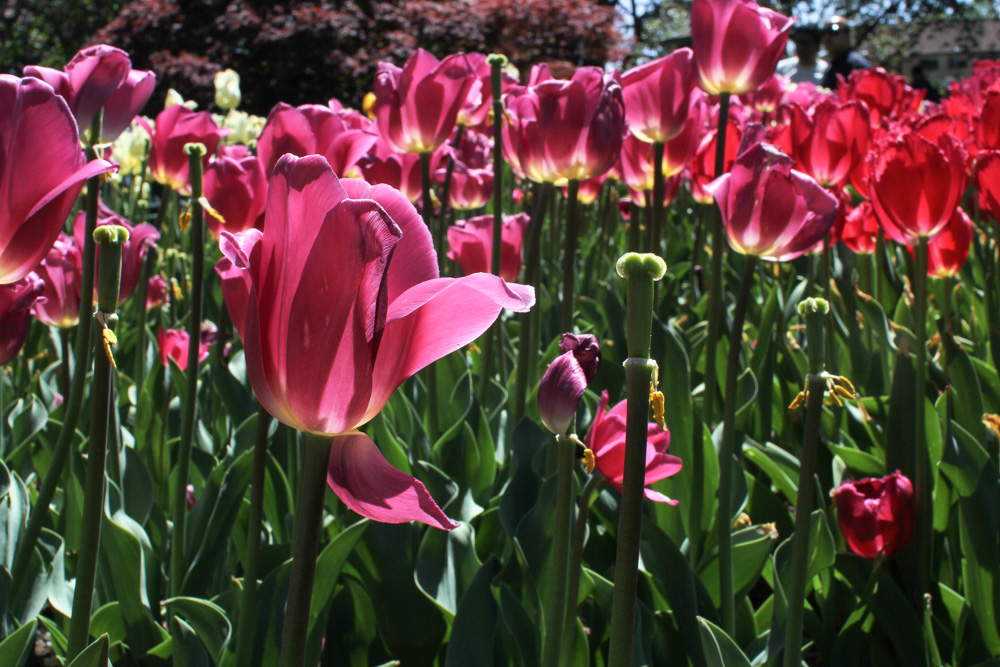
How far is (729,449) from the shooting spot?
1.15 metres

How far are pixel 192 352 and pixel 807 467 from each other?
33.4 inches

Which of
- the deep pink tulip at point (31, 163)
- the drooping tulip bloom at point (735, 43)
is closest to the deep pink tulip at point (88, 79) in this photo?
the deep pink tulip at point (31, 163)

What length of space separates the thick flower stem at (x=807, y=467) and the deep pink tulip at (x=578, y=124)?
0.82 meters

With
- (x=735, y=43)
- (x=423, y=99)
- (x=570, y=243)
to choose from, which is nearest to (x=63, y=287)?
(x=423, y=99)

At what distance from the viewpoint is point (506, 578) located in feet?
3.86

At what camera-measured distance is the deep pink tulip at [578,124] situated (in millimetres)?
1484

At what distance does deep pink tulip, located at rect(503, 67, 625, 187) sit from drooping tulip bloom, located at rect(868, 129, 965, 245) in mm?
460

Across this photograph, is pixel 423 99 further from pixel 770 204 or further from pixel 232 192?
pixel 770 204

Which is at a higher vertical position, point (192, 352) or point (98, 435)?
point (98, 435)

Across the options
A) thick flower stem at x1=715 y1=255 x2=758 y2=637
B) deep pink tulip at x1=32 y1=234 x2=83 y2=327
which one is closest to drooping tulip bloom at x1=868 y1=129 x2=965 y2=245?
thick flower stem at x1=715 y1=255 x2=758 y2=637

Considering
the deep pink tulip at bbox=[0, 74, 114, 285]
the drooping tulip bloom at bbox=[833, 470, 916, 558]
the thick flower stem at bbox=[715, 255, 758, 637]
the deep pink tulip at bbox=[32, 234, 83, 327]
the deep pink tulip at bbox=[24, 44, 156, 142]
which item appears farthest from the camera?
the deep pink tulip at bbox=[32, 234, 83, 327]

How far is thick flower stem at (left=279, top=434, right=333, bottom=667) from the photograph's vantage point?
0.52 m

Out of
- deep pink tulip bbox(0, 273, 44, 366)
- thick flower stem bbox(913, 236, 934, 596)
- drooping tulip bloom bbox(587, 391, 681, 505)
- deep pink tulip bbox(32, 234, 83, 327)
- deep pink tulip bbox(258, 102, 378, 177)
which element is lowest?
thick flower stem bbox(913, 236, 934, 596)

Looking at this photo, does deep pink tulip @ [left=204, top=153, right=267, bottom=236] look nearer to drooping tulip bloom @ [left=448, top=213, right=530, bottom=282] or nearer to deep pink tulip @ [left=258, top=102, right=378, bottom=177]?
deep pink tulip @ [left=258, top=102, right=378, bottom=177]
